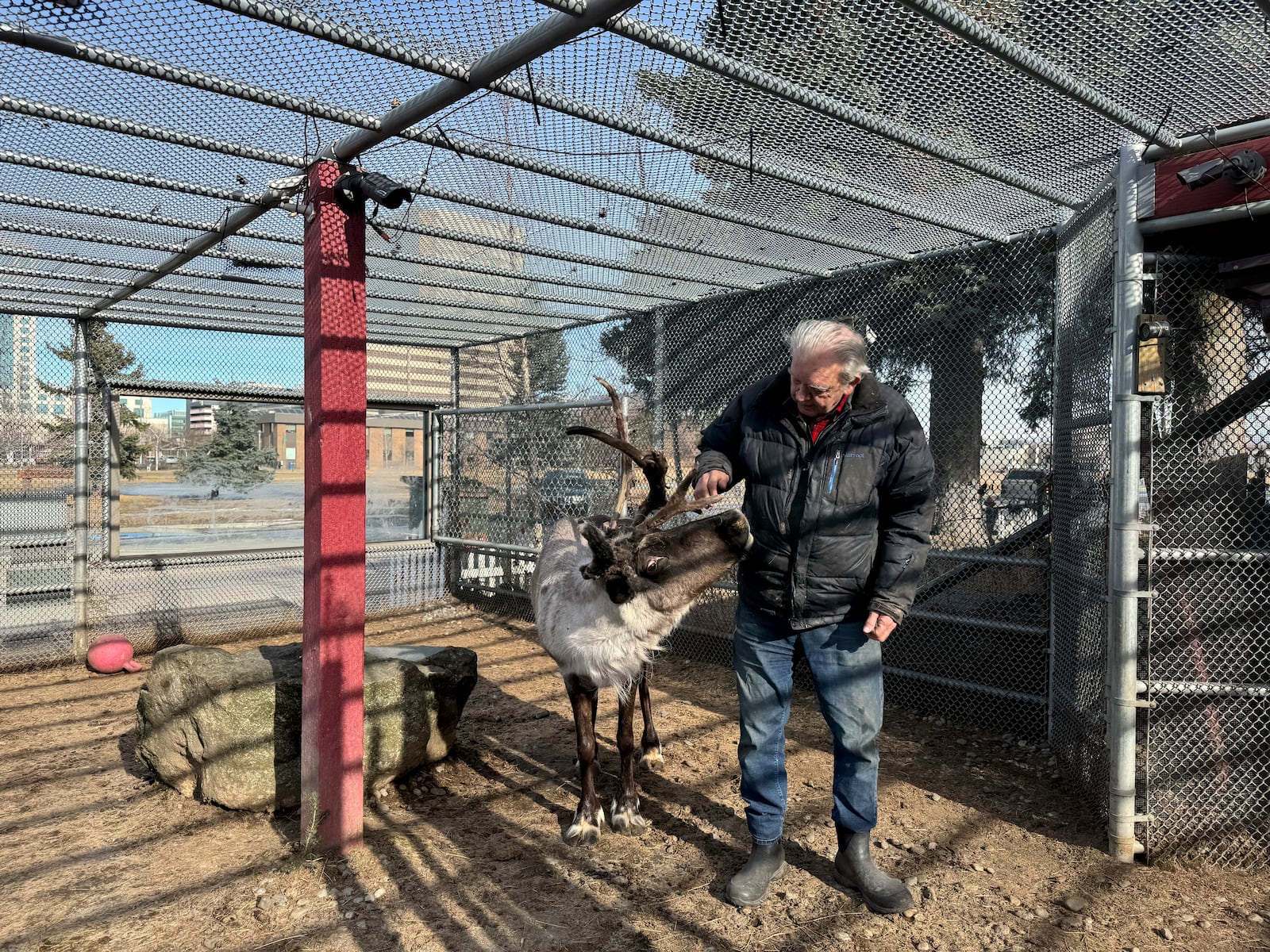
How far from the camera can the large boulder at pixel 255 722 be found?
4.16 m

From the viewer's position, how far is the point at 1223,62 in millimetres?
3297

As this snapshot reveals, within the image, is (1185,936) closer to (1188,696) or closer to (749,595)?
(1188,696)

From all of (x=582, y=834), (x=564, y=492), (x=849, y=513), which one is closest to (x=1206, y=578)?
(x=849, y=513)

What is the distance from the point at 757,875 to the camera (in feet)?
11.2

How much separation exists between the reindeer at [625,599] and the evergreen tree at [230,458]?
572 centimetres

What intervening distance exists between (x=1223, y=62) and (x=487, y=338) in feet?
25.3

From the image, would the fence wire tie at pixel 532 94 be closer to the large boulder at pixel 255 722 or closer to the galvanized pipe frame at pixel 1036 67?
the galvanized pipe frame at pixel 1036 67

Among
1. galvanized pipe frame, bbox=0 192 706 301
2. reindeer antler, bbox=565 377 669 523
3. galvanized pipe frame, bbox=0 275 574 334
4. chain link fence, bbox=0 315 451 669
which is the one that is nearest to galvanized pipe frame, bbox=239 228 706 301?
galvanized pipe frame, bbox=0 192 706 301

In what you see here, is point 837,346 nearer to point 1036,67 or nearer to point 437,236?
point 1036,67

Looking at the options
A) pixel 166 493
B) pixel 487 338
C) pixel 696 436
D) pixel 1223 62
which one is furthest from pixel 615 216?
pixel 166 493

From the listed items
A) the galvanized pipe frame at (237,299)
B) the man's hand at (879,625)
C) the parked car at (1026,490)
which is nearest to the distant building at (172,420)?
the galvanized pipe frame at (237,299)

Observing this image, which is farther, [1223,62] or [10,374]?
[10,374]

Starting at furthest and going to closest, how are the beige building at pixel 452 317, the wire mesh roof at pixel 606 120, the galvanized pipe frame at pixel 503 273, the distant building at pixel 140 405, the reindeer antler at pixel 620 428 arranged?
the distant building at pixel 140 405, the beige building at pixel 452 317, the galvanized pipe frame at pixel 503 273, the reindeer antler at pixel 620 428, the wire mesh roof at pixel 606 120

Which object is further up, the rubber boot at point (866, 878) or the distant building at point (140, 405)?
the distant building at point (140, 405)
